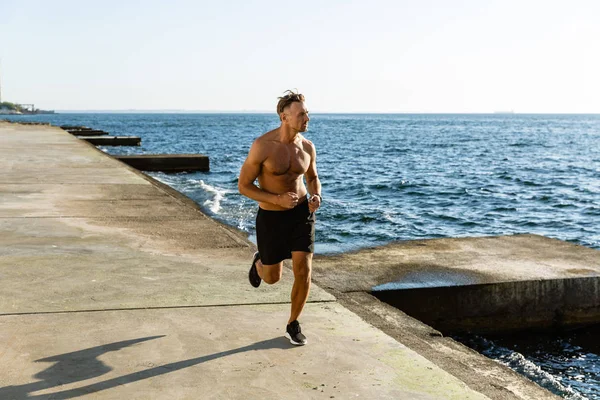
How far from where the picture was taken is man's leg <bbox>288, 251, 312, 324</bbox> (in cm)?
494

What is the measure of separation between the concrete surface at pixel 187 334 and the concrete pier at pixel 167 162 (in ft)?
56.2

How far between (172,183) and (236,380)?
18.7m

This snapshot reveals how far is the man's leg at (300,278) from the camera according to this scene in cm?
494

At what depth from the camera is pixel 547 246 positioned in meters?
9.30

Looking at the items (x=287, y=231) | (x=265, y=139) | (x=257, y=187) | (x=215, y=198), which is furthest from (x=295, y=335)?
(x=215, y=198)

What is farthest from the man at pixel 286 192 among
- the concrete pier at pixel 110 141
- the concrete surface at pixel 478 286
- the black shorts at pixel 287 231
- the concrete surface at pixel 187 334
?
the concrete pier at pixel 110 141

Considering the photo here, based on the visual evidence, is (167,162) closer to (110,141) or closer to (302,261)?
(110,141)

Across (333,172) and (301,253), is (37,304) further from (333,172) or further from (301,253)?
(333,172)

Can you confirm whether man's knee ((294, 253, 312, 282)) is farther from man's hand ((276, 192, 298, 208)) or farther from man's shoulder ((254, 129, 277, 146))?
man's shoulder ((254, 129, 277, 146))

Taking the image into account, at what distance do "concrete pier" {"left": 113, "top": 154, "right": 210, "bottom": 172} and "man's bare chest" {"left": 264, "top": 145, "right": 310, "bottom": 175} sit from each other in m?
20.7

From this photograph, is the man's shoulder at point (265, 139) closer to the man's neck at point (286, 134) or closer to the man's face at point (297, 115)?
the man's neck at point (286, 134)

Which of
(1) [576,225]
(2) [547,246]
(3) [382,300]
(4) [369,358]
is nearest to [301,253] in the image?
(4) [369,358]

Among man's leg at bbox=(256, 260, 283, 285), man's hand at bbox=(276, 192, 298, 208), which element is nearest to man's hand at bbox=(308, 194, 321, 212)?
man's hand at bbox=(276, 192, 298, 208)

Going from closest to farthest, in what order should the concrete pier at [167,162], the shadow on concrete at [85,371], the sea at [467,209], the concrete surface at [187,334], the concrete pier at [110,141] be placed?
the shadow on concrete at [85,371]
the concrete surface at [187,334]
the sea at [467,209]
the concrete pier at [167,162]
the concrete pier at [110,141]
